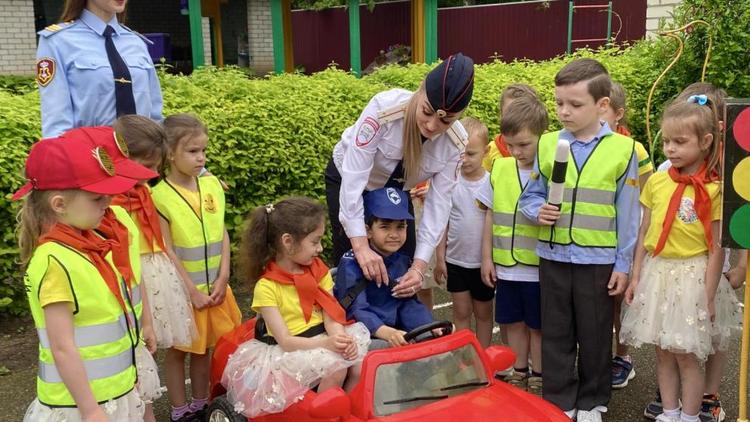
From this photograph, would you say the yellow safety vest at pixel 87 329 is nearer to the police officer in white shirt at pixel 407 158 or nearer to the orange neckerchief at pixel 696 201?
the police officer in white shirt at pixel 407 158

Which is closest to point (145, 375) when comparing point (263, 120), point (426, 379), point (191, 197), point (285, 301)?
point (285, 301)

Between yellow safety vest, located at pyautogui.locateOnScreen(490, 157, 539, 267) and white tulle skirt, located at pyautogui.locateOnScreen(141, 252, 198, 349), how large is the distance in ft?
5.99

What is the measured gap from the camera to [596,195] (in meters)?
3.83

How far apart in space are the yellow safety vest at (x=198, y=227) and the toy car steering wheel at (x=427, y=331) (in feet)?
4.28

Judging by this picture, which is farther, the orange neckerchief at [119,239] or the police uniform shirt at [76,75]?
the police uniform shirt at [76,75]

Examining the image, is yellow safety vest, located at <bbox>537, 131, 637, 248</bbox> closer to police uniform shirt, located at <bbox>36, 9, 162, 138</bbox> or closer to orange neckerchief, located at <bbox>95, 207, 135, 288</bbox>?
orange neckerchief, located at <bbox>95, 207, 135, 288</bbox>

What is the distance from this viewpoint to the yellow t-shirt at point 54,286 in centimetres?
257

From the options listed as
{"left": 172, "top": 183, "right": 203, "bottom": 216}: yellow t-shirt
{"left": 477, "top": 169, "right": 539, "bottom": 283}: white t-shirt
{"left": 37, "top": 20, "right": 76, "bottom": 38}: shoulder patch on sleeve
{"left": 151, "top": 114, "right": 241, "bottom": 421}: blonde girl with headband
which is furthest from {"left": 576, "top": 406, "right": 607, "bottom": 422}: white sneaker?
{"left": 37, "top": 20, "right": 76, "bottom": 38}: shoulder patch on sleeve

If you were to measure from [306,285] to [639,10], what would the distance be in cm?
1858

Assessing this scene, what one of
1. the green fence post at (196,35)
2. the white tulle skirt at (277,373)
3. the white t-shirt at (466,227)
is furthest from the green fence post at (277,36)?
the white tulle skirt at (277,373)

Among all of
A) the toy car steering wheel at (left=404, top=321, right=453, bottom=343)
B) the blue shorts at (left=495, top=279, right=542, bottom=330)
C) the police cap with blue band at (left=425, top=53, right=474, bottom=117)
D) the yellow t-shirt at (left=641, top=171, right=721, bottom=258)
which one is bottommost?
the blue shorts at (left=495, top=279, right=542, bottom=330)

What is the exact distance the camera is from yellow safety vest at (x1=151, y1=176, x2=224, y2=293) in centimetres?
389

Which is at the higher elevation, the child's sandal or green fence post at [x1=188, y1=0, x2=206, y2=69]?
green fence post at [x1=188, y1=0, x2=206, y2=69]

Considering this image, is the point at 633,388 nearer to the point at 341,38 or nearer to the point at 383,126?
the point at 383,126
